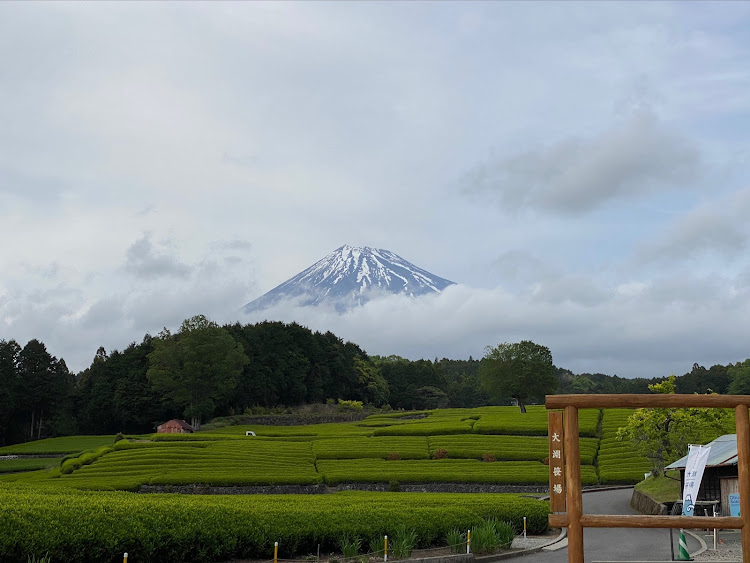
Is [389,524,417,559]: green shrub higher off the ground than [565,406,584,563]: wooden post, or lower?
lower

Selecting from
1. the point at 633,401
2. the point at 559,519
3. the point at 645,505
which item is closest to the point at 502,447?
the point at 645,505

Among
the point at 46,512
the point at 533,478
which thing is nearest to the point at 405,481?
the point at 533,478

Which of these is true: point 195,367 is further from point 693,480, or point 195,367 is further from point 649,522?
point 649,522

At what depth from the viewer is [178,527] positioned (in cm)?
1446

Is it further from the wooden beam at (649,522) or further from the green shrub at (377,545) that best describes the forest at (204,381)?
the wooden beam at (649,522)

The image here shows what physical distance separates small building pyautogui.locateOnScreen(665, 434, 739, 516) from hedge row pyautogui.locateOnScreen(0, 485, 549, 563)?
11263 millimetres

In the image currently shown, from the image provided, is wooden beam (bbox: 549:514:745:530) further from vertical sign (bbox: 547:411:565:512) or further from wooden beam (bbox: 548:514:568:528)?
vertical sign (bbox: 547:411:565:512)

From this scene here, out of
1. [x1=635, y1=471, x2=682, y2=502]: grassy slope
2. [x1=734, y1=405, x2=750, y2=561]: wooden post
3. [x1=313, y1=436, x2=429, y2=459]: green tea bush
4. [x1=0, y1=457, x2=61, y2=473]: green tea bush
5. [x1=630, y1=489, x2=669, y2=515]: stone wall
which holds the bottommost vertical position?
[x1=0, y1=457, x2=61, y2=473]: green tea bush

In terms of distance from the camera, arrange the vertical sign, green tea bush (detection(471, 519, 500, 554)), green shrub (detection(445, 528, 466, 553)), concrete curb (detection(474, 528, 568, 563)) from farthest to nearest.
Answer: green tea bush (detection(471, 519, 500, 554))
green shrub (detection(445, 528, 466, 553))
concrete curb (detection(474, 528, 568, 563))
the vertical sign

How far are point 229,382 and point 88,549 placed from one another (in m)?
64.8

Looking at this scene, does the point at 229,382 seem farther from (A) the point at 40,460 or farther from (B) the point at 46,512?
(B) the point at 46,512

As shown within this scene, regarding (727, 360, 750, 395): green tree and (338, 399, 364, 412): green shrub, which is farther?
(727, 360, 750, 395): green tree

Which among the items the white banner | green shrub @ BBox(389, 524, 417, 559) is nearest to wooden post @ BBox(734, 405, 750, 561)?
the white banner

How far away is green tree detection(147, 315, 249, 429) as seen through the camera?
2886 inches
